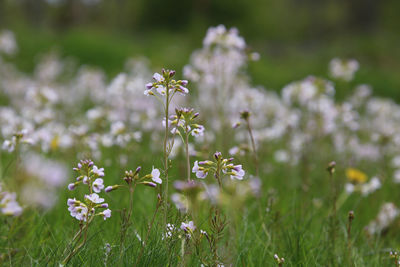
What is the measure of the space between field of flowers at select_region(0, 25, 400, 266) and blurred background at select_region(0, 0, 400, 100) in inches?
58.4

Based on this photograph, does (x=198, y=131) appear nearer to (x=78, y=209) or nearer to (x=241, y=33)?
(x=78, y=209)

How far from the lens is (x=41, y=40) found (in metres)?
17.5

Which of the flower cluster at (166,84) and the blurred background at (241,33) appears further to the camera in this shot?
the blurred background at (241,33)

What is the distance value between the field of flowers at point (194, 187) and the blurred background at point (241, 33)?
4.86 feet

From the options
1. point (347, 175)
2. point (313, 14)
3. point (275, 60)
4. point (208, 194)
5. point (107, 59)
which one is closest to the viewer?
point (208, 194)

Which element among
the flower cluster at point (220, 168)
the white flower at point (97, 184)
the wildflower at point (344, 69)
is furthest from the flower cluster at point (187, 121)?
the wildflower at point (344, 69)

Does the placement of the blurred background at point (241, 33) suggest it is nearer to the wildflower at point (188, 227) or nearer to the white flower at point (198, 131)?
the white flower at point (198, 131)

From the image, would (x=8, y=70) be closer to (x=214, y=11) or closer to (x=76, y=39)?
(x=76, y=39)

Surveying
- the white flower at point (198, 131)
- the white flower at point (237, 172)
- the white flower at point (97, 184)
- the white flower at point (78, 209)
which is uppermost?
the white flower at point (198, 131)

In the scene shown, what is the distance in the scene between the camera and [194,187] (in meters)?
1.39

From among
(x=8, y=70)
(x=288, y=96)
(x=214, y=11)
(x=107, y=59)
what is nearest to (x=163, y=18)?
(x=214, y=11)

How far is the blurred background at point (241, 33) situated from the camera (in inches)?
621

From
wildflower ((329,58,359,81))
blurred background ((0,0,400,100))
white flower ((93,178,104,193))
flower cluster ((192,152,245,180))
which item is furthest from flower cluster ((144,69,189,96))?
blurred background ((0,0,400,100))

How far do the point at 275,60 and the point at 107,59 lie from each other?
427 inches
